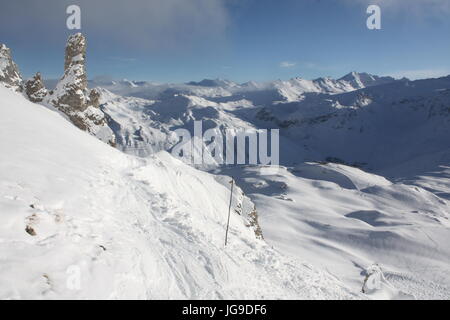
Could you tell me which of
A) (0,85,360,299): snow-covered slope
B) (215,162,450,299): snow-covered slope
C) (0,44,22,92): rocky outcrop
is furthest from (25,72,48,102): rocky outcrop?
(215,162,450,299): snow-covered slope

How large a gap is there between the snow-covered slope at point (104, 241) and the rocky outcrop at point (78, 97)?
1864 cm

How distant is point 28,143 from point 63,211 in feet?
24.8

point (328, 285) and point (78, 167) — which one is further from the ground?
point (78, 167)

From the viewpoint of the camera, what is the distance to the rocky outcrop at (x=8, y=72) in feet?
138

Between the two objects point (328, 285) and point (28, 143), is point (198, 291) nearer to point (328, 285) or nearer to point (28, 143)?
point (328, 285)

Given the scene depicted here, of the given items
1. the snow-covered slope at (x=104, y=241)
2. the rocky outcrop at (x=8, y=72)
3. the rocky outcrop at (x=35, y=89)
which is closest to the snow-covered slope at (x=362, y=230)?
the snow-covered slope at (x=104, y=241)

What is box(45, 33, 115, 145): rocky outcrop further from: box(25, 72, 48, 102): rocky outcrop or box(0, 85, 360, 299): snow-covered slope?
box(0, 85, 360, 299): snow-covered slope

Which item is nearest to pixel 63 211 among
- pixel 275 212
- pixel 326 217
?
pixel 275 212

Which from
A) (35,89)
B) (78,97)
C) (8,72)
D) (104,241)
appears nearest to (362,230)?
(78,97)

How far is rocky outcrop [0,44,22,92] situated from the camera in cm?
4197

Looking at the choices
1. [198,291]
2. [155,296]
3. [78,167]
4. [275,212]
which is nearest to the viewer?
[155,296]

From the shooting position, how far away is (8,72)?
43.0m
